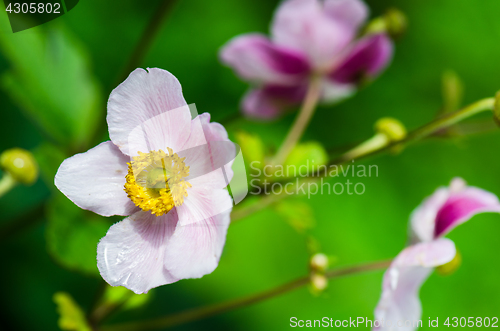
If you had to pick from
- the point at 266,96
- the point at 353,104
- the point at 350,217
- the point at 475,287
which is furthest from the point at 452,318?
the point at 266,96

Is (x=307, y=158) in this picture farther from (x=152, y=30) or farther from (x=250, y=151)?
(x=152, y=30)

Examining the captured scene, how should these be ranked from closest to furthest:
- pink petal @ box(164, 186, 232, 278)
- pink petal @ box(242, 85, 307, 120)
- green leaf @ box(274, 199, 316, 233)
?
pink petal @ box(164, 186, 232, 278), green leaf @ box(274, 199, 316, 233), pink petal @ box(242, 85, 307, 120)

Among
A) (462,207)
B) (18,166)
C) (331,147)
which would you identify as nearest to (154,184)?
(18,166)

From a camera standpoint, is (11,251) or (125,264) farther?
(11,251)

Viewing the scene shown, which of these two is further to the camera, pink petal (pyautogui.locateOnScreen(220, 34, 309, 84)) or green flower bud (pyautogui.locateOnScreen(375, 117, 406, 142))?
pink petal (pyautogui.locateOnScreen(220, 34, 309, 84))

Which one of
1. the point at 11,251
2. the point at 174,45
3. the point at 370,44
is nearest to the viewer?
the point at 370,44

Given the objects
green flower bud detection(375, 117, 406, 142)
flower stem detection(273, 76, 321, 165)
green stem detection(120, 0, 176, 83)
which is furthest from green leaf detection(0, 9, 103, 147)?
green flower bud detection(375, 117, 406, 142)

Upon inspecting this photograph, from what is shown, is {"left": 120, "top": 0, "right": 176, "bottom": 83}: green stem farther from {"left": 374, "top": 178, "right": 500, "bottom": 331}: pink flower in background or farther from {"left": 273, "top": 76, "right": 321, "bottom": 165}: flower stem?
{"left": 374, "top": 178, "right": 500, "bottom": 331}: pink flower in background

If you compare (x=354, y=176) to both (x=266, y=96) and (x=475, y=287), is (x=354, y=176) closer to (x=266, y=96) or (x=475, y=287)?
(x=475, y=287)

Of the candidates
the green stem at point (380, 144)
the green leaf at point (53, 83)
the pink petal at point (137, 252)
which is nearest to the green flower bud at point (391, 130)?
the green stem at point (380, 144)
